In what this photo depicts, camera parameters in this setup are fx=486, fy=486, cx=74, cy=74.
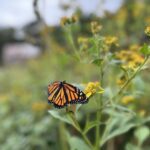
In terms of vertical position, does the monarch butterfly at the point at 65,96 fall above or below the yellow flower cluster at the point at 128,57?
below

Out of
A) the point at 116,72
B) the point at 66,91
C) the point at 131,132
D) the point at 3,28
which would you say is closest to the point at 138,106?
the point at 131,132

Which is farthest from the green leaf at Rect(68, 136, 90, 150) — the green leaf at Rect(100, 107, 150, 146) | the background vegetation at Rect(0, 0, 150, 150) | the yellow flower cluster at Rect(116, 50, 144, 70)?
the yellow flower cluster at Rect(116, 50, 144, 70)

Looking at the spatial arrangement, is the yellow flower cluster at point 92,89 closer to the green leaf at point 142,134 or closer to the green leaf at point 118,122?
the green leaf at point 118,122

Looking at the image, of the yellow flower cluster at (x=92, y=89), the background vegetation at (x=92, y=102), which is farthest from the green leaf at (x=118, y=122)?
the yellow flower cluster at (x=92, y=89)

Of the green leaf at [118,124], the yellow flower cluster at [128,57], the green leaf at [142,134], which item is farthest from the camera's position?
the green leaf at [142,134]

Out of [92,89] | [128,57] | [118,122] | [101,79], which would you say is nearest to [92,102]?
[118,122]

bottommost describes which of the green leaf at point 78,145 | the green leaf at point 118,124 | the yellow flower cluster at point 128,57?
the green leaf at point 78,145

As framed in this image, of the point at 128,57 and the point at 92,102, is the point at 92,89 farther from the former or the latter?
the point at 92,102

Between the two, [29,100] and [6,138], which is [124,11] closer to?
[29,100]

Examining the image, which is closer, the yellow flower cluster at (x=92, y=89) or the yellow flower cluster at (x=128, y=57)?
the yellow flower cluster at (x=92, y=89)

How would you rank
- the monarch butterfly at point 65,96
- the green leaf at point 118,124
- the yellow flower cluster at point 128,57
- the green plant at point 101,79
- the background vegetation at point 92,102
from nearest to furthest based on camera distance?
the monarch butterfly at point 65,96 → the green plant at point 101,79 → the background vegetation at point 92,102 → the yellow flower cluster at point 128,57 → the green leaf at point 118,124

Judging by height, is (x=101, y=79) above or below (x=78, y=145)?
above

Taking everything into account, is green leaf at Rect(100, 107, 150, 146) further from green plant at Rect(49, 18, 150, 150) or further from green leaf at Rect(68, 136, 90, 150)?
green leaf at Rect(68, 136, 90, 150)
